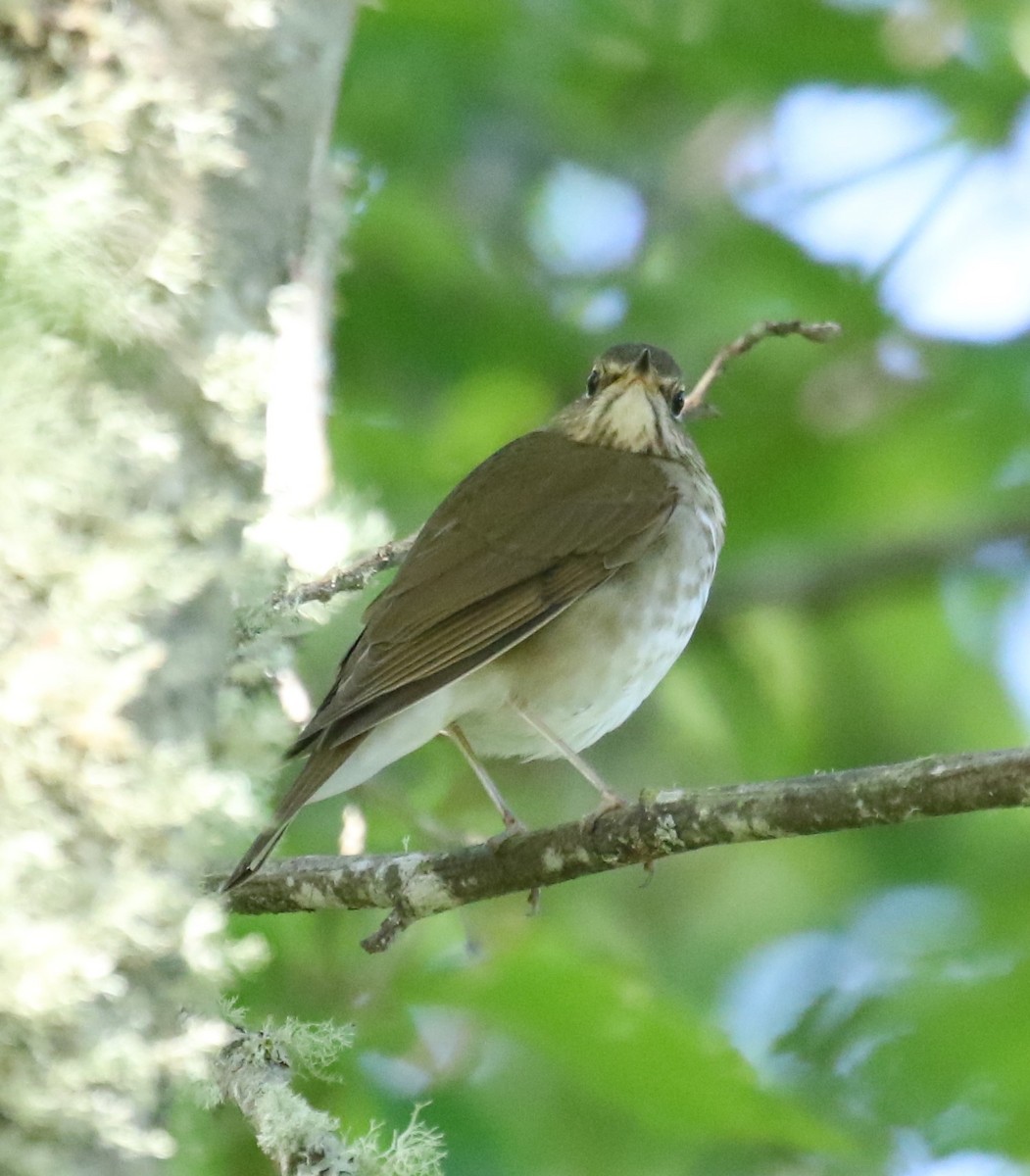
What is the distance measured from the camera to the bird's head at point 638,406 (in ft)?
16.9

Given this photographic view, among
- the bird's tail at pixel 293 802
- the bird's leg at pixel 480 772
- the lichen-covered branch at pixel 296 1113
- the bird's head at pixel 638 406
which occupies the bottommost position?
the lichen-covered branch at pixel 296 1113

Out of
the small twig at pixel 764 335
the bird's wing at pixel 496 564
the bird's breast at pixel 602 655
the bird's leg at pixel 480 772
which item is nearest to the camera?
the small twig at pixel 764 335

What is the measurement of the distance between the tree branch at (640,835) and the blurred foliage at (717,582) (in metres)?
0.23

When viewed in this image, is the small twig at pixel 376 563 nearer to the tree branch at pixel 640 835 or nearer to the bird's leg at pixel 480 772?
the tree branch at pixel 640 835

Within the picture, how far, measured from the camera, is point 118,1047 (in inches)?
61.6

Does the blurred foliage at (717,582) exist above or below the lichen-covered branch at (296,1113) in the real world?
above

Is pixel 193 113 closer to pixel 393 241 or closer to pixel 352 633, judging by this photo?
pixel 352 633

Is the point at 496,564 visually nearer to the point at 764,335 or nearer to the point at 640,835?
the point at 764,335

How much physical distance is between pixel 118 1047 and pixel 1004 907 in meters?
4.11

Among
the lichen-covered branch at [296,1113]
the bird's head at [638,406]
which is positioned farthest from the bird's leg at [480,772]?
the lichen-covered branch at [296,1113]

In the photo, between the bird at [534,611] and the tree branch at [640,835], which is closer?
the tree branch at [640,835]

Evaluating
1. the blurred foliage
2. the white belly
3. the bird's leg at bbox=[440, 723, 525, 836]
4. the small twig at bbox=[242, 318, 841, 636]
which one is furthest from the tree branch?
the white belly

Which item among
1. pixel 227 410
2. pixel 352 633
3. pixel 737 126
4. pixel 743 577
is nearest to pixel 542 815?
pixel 743 577

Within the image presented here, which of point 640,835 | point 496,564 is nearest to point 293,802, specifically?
point 640,835
